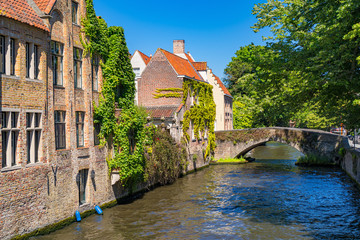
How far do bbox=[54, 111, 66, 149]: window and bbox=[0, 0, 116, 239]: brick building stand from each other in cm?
4

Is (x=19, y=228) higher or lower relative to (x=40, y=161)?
lower

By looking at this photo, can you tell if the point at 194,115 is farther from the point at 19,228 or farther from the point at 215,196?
the point at 19,228

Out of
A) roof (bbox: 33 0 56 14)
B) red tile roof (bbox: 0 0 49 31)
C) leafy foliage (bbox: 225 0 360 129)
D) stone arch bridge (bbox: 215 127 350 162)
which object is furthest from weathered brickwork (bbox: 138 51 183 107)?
red tile roof (bbox: 0 0 49 31)

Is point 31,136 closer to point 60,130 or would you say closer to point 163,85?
point 60,130

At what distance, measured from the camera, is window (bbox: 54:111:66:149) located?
1549 centimetres

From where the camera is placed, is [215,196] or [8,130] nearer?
[8,130]

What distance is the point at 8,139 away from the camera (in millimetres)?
12781

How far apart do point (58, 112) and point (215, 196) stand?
10.8 meters

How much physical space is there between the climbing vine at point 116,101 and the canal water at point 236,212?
8.01 ft

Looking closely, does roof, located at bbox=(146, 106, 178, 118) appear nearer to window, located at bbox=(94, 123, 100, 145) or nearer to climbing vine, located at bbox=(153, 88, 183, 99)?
climbing vine, located at bbox=(153, 88, 183, 99)

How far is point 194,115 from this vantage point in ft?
110

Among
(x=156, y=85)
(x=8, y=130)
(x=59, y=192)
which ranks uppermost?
(x=156, y=85)

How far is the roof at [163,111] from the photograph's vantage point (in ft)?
98.8

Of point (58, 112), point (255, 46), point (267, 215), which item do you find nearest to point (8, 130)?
point (58, 112)
